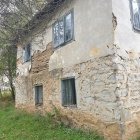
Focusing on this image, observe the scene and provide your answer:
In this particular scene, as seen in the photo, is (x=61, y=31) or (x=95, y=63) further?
(x=61, y=31)

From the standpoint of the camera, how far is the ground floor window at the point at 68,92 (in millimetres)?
8185

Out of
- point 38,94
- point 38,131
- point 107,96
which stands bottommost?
point 38,131

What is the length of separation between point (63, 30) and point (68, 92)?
2351mm

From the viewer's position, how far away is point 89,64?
7250 mm

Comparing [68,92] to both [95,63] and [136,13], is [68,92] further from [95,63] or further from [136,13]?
[136,13]

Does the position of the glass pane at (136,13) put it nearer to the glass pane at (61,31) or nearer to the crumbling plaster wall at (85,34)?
the crumbling plaster wall at (85,34)

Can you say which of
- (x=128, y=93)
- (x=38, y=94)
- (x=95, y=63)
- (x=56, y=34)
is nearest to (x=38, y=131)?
(x=38, y=94)

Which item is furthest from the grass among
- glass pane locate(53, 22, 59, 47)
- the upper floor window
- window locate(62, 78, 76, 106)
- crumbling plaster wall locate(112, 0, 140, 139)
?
the upper floor window

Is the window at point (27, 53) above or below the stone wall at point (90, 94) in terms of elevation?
above

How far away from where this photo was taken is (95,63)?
22.9 feet

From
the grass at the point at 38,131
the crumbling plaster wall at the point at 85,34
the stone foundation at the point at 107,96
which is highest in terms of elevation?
the crumbling plaster wall at the point at 85,34

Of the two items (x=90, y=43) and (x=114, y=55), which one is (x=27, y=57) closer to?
(x=90, y=43)

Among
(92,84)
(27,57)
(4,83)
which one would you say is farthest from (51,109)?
(4,83)

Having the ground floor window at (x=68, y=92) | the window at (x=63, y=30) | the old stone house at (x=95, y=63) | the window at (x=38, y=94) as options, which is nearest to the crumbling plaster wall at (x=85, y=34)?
the old stone house at (x=95, y=63)
